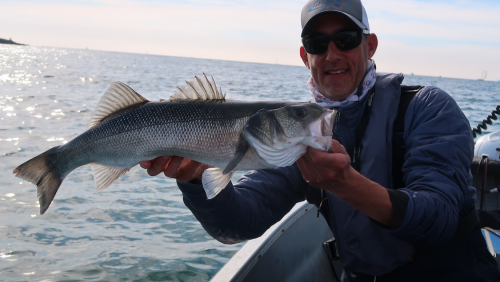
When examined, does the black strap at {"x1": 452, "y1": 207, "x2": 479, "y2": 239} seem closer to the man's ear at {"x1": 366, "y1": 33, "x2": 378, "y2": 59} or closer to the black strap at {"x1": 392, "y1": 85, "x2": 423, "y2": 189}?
the black strap at {"x1": 392, "y1": 85, "x2": 423, "y2": 189}

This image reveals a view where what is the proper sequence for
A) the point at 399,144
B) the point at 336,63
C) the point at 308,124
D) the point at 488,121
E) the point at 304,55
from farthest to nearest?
1. the point at 488,121
2. the point at 304,55
3. the point at 336,63
4. the point at 399,144
5. the point at 308,124

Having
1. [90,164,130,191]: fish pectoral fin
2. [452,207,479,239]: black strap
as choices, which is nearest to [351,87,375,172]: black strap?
[452,207,479,239]: black strap

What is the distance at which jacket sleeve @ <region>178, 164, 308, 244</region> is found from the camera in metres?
2.79

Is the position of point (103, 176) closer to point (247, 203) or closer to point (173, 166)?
point (173, 166)

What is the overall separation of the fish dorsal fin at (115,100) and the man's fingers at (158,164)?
41 centimetres

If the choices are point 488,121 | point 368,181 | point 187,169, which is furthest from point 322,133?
point 488,121

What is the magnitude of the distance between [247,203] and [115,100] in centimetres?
129

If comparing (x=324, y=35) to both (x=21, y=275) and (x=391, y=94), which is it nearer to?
(x=391, y=94)

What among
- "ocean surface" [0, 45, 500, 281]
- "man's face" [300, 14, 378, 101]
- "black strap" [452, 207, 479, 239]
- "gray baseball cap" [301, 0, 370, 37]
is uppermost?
"gray baseball cap" [301, 0, 370, 37]

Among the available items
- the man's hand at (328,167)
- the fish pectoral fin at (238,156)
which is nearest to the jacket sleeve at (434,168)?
the man's hand at (328,167)

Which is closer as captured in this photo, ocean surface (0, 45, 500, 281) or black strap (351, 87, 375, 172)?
black strap (351, 87, 375, 172)

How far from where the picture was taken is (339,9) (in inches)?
123

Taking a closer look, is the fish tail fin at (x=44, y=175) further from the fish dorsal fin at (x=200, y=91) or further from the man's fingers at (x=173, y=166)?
the fish dorsal fin at (x=200, y=91)

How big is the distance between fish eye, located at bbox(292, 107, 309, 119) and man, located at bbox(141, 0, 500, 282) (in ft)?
0.74
